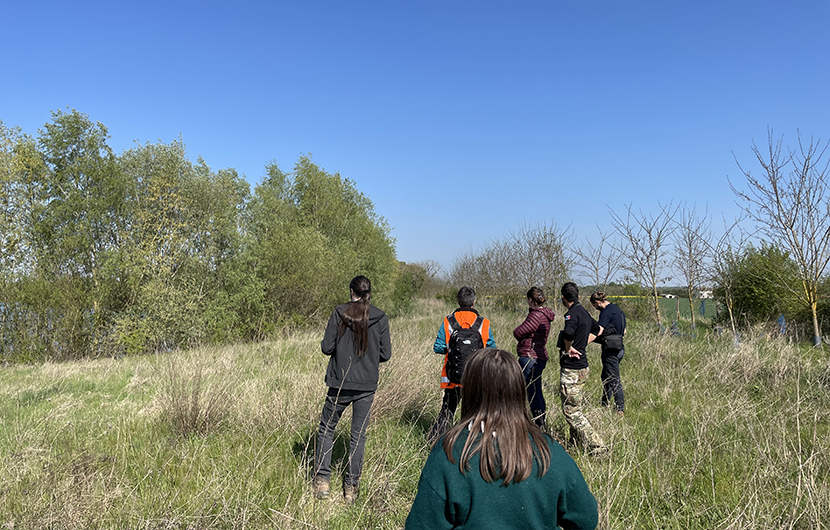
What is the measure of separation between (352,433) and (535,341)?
8.44 feet

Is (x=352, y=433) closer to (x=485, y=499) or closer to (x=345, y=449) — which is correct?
(x=345, y=449)

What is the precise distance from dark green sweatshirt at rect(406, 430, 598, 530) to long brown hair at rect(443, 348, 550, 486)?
0.03 m

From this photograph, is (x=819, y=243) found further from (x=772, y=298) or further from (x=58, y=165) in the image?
(x=58, y=165)

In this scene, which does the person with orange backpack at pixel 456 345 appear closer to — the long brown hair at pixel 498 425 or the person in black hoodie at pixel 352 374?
the person in black hoodie at pixel 352 374

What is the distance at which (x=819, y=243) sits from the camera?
7480 mm

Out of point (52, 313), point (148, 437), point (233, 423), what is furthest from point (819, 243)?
point (52, 313)

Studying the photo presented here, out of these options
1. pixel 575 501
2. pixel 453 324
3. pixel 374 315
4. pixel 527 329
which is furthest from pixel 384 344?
pixel 575 501

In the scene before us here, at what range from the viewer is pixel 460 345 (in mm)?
4363

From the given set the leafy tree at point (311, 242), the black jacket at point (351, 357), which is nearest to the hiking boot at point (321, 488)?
the black jacket at point (351, 357)

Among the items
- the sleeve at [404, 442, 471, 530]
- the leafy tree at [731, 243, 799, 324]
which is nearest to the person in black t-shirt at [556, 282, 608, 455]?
the sleeve at [404, 442, 471, 530]

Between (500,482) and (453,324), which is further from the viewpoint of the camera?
(453,324)

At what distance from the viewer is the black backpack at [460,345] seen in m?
4.33

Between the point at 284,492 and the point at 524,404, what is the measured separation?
2.59 meters

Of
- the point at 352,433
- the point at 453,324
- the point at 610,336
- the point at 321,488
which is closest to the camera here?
the point at 321,488
